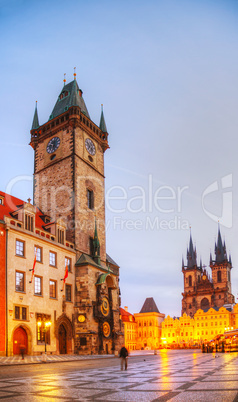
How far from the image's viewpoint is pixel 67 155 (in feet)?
152

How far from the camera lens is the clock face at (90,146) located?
4950cm

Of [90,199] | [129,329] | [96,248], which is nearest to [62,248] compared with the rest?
[96,248]

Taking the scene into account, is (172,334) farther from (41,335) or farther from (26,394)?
(26,394)

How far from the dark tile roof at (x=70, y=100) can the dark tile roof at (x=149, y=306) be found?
313ft

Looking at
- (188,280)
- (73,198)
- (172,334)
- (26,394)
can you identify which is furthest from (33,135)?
(188,280)

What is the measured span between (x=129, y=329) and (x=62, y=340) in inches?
3471

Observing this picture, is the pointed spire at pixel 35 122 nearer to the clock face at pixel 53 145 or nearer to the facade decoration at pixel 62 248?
the facade decoration at pixel 62 248

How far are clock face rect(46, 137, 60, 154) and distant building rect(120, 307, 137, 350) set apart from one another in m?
76.9

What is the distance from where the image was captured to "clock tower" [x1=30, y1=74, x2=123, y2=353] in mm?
40781

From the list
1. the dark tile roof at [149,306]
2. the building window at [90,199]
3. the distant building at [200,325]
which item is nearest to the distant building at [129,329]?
the dark tile roof at [149,306]

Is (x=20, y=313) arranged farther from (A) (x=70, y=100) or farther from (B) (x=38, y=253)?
(A) (x=70, y=100)

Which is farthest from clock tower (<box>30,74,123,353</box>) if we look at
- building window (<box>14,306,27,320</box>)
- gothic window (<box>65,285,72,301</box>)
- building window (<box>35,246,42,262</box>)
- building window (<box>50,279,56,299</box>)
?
building window (<box>14,306,27,320</box>)

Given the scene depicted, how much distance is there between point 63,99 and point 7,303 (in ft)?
101

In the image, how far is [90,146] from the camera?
5022 cm
